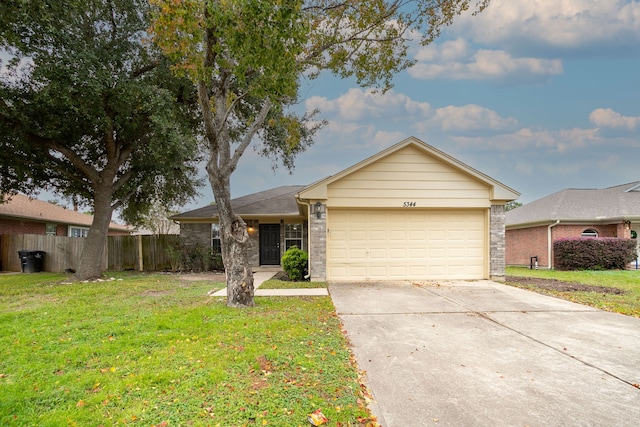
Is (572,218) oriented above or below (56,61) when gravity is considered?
below

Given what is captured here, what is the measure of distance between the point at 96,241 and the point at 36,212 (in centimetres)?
1019

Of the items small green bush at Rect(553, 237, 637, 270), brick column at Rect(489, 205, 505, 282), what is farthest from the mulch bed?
small green bush at Rect(553, 237, 637, 270)

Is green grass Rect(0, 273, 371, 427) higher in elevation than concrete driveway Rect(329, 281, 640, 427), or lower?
higher

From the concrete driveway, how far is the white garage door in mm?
3216

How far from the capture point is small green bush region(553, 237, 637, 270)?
1409 centimetres

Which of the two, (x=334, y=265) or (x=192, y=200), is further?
(x=192, y=200)

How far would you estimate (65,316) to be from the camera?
587cm

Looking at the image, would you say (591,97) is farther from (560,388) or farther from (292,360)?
(292,360)

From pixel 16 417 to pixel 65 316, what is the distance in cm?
395

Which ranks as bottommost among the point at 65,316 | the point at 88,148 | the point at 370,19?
the point at 65,316

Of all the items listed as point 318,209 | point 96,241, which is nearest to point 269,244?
point 318,209

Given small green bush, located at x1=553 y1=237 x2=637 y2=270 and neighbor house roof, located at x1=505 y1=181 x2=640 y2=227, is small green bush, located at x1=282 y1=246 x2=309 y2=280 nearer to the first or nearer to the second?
small green bush, located at x1=553 y1=237 x2=637 y2=270

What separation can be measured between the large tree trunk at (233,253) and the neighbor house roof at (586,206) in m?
15.9

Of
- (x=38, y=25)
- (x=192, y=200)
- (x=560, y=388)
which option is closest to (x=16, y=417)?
(x=560, y=388)
